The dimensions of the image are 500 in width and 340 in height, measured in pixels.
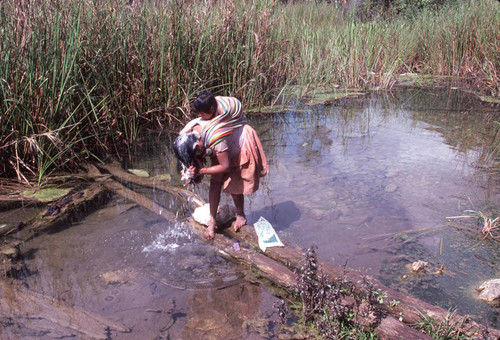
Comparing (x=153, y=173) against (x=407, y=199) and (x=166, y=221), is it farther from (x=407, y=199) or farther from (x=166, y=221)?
(x=407, y=199)

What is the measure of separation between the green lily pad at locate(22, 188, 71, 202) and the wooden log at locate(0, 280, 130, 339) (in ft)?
4.27

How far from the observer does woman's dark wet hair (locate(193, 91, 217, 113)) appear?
293 centimetres

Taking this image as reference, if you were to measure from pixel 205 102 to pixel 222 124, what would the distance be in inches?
8.1

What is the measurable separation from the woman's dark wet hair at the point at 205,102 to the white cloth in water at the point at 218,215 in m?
0.92

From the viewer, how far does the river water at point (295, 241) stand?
8.61 feet

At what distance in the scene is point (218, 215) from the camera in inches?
136

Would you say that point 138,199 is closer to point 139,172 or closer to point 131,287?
point 139,172

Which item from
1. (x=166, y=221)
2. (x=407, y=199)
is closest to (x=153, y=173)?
(x=166, y=221)

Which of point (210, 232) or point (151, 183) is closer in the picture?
point (210, 232)

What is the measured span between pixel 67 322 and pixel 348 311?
5.38 ft

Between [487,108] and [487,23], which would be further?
[487,23]

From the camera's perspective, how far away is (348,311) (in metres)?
2.32

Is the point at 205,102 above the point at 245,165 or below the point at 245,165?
above

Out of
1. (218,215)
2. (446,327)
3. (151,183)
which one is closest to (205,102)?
(218,215)
